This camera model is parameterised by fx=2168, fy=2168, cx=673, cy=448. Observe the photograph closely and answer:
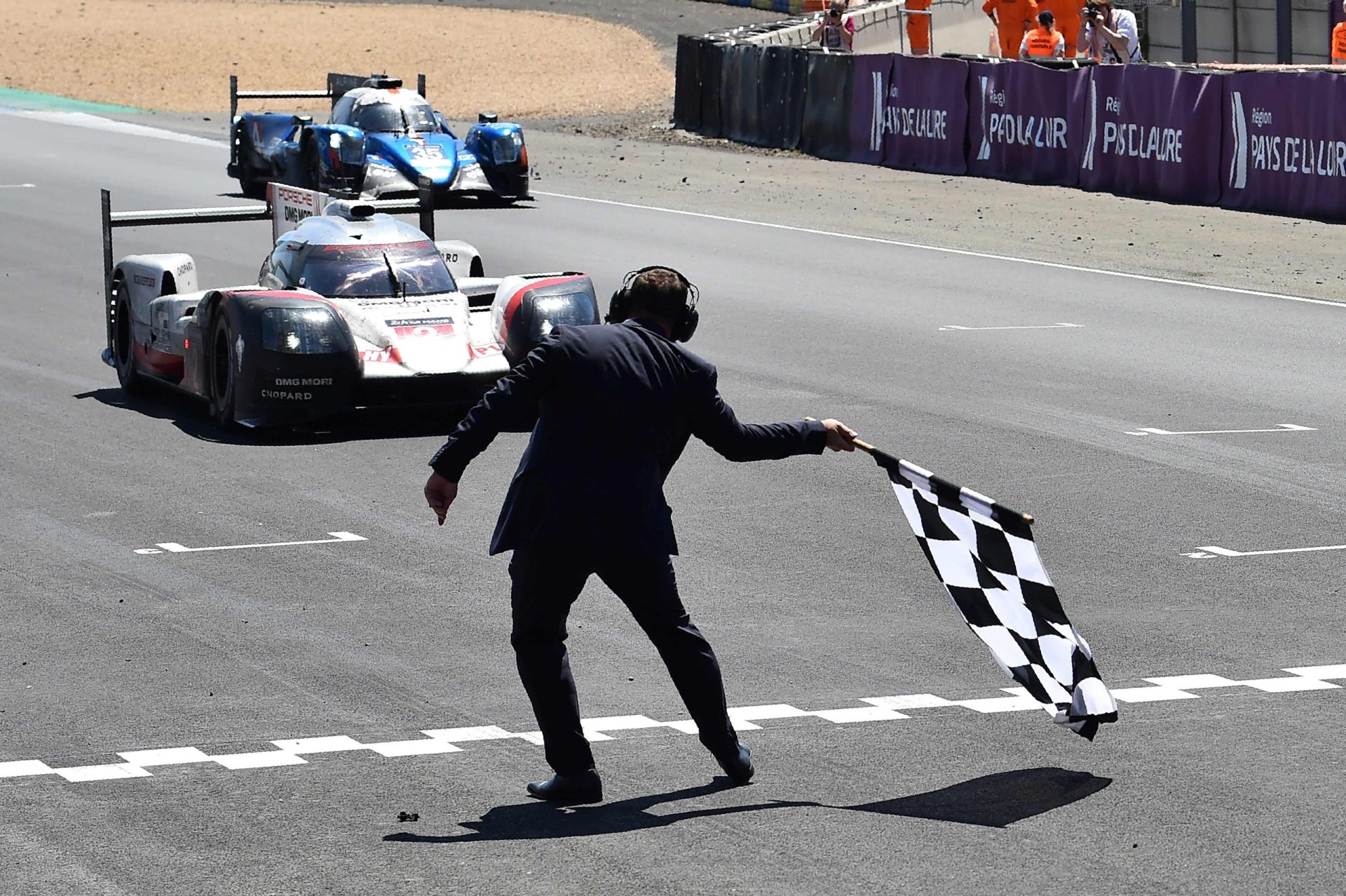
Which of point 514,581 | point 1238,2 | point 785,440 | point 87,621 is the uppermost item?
point 1238,2

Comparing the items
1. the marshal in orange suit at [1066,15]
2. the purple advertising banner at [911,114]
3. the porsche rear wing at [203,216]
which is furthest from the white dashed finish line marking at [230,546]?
the marshal in orange suit at [1066,15]

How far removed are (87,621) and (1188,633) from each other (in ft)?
14.8

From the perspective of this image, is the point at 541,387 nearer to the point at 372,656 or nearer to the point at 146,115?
the point at 372,656

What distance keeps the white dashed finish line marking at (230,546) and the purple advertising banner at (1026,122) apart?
19372mm

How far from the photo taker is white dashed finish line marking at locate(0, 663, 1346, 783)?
273 inches

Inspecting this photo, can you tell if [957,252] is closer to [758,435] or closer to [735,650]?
[735,650]

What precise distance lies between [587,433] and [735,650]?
2209 mm

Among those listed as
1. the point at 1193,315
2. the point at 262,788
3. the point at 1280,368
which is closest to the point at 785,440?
the point at 262,788

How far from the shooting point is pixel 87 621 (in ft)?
29.4

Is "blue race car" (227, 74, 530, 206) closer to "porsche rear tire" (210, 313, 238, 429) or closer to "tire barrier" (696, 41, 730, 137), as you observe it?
"tire barrier" (696, 41, 730, 137)

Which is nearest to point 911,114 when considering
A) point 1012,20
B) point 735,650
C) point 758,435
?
point 1012,20

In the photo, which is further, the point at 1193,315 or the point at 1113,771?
the point at 1193,315

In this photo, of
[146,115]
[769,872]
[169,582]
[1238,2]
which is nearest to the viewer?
[769,872]

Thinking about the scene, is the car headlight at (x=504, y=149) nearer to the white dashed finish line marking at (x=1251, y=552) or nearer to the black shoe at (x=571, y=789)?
the white dashed finish line marking at (x=1251, y=552)
